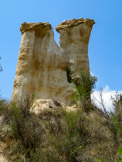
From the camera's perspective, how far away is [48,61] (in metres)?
11.3

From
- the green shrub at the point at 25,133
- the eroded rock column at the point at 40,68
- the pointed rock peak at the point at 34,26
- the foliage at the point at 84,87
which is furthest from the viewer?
the pointed rock peak at the point at 34,26

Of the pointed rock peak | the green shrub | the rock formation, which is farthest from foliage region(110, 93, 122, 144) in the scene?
the pointed rock peak

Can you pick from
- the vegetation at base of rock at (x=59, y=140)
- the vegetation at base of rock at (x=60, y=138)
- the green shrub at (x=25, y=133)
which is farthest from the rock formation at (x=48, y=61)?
the green shrub at (x=25, y=133)

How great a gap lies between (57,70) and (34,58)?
1.47 m

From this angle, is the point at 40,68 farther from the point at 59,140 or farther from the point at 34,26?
the point at 59,140

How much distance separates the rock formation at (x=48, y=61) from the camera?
420 inches

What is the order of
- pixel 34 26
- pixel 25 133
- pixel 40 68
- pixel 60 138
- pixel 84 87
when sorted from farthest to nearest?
pixel 34 26 → pixel 40 68 → pixel 84 87 → pixel 25 133 → pixel 60 138

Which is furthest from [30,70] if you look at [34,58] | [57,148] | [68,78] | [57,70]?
[57,148]

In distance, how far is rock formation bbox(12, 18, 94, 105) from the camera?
1066cm

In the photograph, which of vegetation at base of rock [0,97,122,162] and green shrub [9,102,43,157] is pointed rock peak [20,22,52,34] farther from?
green shrub [9,102,43,157]

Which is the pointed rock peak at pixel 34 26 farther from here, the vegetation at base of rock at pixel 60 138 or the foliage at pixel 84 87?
the vegetation at base of rock at pixel 60 138

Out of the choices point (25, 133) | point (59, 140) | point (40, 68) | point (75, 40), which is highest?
point (75, 40)

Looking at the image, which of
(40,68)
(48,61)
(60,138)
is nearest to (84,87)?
(48,61)

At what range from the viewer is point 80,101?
31.7ft
